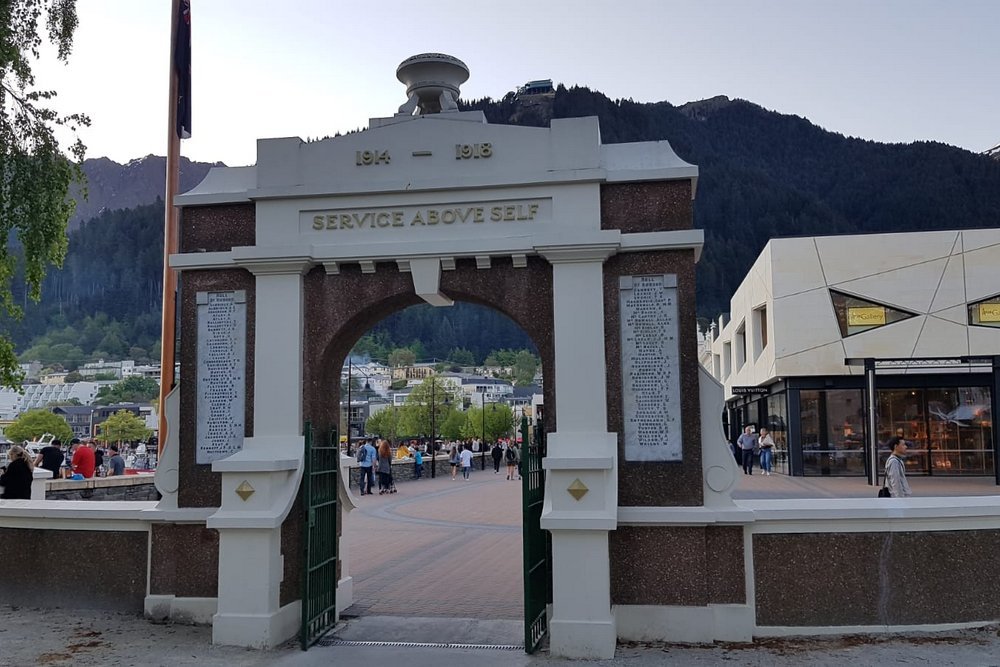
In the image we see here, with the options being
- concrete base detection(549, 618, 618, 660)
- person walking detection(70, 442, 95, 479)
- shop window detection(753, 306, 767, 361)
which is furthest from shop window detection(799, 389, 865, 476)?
concrete base detection(549, 618, 618, 660)

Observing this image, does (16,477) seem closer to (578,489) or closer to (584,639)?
(578,489)

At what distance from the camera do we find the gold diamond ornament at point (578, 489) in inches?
288

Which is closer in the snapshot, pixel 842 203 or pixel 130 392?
pixel 130 392

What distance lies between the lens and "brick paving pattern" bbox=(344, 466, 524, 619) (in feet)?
31.1

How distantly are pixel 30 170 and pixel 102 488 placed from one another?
29.8 feet

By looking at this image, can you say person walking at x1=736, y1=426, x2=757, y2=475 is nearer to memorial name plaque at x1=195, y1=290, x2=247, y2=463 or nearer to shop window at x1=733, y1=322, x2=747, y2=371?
shop window at x1=733, y1=322, x2=747, y2=371

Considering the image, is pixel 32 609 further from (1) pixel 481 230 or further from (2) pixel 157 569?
(1) pixel 481 230

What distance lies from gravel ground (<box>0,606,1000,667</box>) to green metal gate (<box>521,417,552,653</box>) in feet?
1.03

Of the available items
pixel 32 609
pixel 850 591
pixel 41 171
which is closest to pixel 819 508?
pixel 850 591

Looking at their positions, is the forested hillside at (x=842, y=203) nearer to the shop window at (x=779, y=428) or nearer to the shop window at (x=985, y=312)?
the shop window at (x=779, y=428)

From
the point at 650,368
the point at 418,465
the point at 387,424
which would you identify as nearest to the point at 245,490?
the point at 650,368

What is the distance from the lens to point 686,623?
7512 millimetres

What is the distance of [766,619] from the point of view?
24.7 ft

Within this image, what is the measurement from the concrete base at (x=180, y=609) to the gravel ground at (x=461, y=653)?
336 mm
